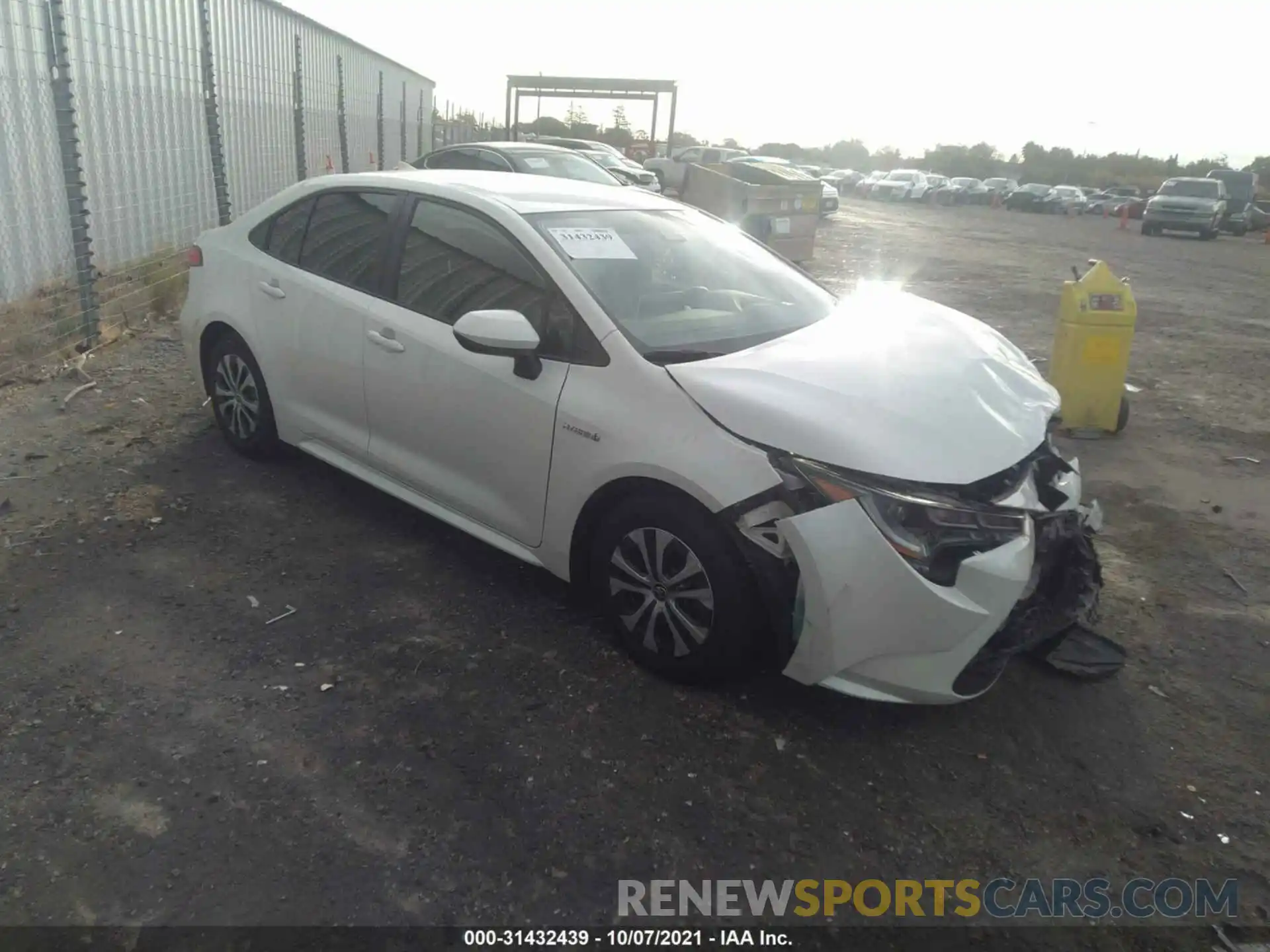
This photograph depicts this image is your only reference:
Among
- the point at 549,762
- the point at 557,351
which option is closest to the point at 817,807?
the point at 549,762

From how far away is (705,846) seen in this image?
2.62m

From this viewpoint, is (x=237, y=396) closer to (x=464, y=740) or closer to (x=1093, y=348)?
(x=464, y=740)

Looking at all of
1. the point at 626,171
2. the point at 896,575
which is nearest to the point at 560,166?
the point at 626,171

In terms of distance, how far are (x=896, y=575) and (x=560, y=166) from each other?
11.3 metres

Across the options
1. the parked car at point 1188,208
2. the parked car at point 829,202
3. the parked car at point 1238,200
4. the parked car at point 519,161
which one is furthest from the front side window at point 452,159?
the parked car at point 1238,200

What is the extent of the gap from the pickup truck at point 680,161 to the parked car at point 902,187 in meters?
10.9

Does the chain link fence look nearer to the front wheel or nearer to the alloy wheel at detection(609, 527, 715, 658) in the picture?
the alloy wheel at detection(609, 527, 715, 658)

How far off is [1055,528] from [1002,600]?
0.38 meters

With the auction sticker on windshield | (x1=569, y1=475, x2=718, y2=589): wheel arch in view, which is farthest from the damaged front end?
the auction sticker on windshield

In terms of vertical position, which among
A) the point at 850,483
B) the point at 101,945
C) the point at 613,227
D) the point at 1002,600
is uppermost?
the point at 613,227

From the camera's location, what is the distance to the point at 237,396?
494 centimetres

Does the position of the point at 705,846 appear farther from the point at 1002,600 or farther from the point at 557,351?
the point at 557,351

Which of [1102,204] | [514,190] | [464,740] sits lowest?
[464,740]

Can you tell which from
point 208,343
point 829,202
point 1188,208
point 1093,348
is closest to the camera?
point 208,343
